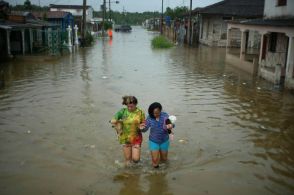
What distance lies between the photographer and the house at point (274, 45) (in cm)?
1488

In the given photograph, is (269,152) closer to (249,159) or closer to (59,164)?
(249,159)

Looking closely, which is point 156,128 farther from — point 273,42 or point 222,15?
point 222,15

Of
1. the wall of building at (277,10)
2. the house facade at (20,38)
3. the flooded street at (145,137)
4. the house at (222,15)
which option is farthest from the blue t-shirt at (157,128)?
the house at (222,15)

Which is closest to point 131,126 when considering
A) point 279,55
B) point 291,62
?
point 291,62

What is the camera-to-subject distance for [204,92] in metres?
14.5

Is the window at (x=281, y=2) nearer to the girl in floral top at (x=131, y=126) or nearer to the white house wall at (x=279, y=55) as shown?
the white house wall at (x=279, y=55)

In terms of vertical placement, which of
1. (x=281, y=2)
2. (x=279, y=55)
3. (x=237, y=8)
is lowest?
(x=279, y=55)

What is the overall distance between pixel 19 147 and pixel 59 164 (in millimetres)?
1380

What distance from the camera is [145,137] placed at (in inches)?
351

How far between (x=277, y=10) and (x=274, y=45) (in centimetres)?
189

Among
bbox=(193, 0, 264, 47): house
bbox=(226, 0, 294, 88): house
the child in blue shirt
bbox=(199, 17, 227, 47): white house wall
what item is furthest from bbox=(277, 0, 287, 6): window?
bbox=(199, 17, 227, 47): white house wall

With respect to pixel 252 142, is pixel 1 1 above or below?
above

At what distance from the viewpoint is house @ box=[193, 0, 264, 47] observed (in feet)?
118

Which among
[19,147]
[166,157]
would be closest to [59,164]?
[19,147]
